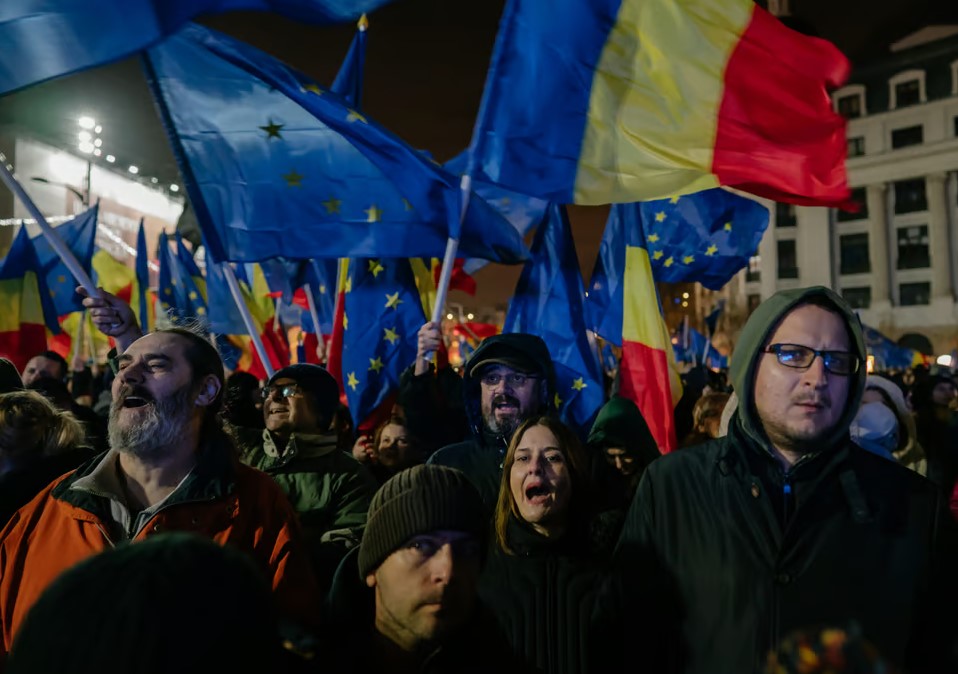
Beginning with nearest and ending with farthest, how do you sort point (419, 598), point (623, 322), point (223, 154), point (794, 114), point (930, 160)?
point (419, 598) → point (794, 114) → point (223, 154) → point (623, 322) → point (930, 160)

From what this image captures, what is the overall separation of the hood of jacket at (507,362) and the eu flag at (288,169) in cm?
86

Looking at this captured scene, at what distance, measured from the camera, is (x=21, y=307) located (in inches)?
375

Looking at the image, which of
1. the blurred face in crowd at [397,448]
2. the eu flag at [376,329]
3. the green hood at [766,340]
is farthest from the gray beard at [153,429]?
the eu flag at [376,329]

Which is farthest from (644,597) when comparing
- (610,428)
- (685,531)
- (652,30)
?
(652,30)

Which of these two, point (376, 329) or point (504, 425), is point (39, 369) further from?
point (504, 425)

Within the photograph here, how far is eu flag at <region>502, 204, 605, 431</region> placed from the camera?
6.19m

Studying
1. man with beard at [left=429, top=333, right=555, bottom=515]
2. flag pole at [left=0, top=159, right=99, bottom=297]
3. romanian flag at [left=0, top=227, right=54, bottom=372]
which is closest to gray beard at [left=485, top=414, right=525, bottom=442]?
man with beard at [left=429, top=333, right=555, bottom=515]

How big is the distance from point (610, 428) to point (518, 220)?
13.5 ft

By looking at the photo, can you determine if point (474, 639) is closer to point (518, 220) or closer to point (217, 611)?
point (217, 611)

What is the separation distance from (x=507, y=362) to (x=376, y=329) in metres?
2.54

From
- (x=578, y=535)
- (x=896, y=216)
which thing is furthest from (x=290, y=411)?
(x=896, y=216)

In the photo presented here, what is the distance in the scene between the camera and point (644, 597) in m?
2.35

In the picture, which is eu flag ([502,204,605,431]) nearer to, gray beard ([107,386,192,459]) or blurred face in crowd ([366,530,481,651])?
gray beard ([107,386,192,459])

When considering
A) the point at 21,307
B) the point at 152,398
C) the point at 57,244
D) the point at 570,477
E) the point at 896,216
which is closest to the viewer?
the point at 152,398
